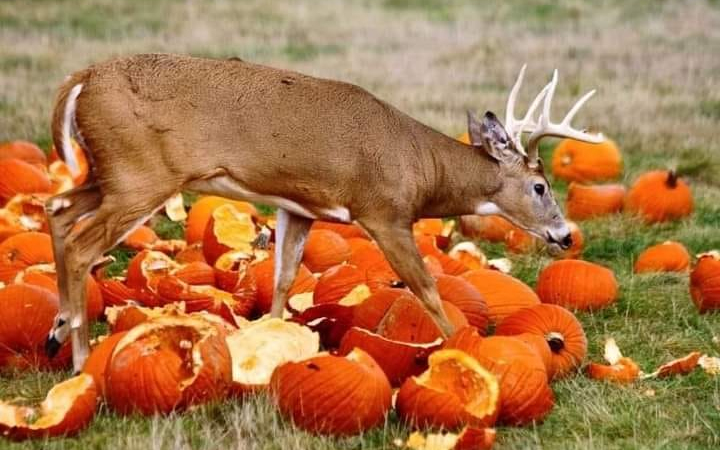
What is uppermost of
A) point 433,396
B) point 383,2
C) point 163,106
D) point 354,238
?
point 163,106

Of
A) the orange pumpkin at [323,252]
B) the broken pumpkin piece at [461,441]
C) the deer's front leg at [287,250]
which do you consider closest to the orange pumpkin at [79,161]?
the orange pumpkin at [323,252]

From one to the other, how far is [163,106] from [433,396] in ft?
5.81

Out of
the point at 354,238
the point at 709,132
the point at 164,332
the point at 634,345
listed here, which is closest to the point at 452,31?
the point at 709,132

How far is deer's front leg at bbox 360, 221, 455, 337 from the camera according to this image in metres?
6.07

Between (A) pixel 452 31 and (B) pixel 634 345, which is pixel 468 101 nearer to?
(A) pixel 452 31

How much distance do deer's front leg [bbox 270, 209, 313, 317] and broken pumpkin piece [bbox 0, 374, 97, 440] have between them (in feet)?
5.15

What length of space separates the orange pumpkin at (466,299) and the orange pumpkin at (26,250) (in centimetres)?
213

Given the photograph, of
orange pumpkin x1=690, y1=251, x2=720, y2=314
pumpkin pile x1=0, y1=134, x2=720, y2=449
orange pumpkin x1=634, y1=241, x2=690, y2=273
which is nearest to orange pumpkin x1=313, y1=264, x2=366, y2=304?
pumpkin pile x1=0, y1=134, x2=720, y2=449

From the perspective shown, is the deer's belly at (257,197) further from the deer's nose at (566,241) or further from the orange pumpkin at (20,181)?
the orange pumpkin at (20,181)

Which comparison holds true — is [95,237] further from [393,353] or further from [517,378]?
[517,378]

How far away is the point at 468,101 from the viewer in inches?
516

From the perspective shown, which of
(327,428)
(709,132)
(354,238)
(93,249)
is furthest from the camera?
(709,132)

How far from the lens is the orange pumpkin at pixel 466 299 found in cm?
654

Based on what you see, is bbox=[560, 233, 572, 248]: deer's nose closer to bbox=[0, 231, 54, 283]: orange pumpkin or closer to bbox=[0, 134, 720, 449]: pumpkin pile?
bbox=[0, 134, 720, 449]: pumpkin pile
